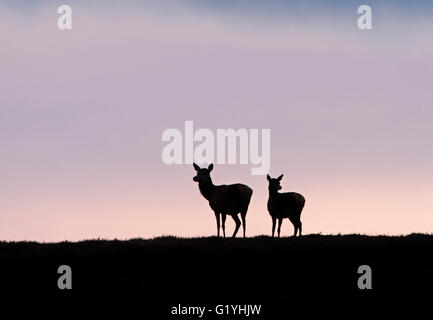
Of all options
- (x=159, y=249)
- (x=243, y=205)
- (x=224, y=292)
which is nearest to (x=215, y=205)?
(x=243, y=205)

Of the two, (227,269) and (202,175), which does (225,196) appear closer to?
(202,175)

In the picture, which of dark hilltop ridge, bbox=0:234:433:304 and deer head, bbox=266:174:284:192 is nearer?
dark hilltop ridge, bbox=0:234:433:304

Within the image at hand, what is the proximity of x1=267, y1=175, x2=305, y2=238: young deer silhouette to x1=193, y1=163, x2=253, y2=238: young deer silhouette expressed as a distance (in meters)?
0.95

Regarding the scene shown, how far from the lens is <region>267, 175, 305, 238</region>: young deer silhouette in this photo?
32.7 meters

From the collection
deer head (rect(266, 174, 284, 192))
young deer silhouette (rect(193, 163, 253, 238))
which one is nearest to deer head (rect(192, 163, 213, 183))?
young deer silhouette (rect(193, 163, 253, 238))

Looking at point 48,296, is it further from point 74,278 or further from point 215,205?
point 215,205

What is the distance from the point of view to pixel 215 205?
107ft

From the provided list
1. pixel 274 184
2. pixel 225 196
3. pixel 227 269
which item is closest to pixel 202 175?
pixel 225 196

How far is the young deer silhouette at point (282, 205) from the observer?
32.7m

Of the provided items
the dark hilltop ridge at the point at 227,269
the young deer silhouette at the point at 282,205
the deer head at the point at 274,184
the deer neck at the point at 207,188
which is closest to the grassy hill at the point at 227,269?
the dark hilltop ridge at the point at 227,269

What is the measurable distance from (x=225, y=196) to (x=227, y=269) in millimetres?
10582

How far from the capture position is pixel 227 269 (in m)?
22.0

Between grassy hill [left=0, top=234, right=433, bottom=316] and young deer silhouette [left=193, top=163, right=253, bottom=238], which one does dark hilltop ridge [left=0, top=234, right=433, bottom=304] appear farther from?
young deer silhouette [left=193, top=163, right=253, bottom=238]

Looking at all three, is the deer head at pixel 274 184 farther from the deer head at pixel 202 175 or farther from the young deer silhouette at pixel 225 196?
the deer head at pixel 202 175
